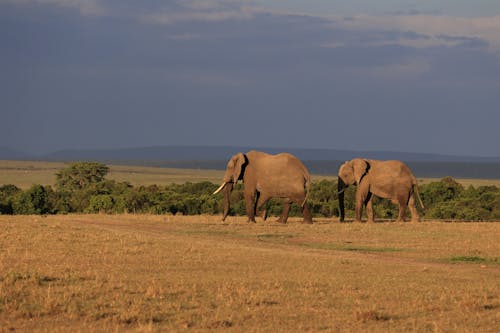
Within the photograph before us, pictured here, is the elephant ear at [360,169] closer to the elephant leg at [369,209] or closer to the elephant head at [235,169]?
the elephant leg at [369,209]

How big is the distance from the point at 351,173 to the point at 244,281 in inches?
732

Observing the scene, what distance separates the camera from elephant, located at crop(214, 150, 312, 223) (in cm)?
3139

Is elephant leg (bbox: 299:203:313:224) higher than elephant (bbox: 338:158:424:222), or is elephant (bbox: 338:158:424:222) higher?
elephant (bbox: 338:158:424:222)

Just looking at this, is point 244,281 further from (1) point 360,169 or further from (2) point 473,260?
(1) point 360,169

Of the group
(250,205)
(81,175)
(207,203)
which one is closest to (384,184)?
(250,205)

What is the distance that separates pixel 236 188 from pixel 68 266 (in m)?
34.9

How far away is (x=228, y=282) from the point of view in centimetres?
1541

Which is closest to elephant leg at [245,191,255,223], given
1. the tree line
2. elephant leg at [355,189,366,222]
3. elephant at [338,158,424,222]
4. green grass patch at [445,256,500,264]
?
elephant at [338,158,424,222]

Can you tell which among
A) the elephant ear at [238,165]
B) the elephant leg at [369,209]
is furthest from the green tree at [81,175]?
the elephant leg at [369,209]

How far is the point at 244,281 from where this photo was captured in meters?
15.6

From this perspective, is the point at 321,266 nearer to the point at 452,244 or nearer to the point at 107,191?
the point at 452,244

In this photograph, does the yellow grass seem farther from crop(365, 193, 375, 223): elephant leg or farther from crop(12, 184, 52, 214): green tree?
crop(365, 193, 375, 223): elephant leg

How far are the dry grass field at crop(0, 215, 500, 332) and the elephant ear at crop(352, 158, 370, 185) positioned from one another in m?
6.19

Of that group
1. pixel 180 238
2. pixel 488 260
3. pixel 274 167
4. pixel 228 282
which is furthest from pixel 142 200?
pixel 228 282
